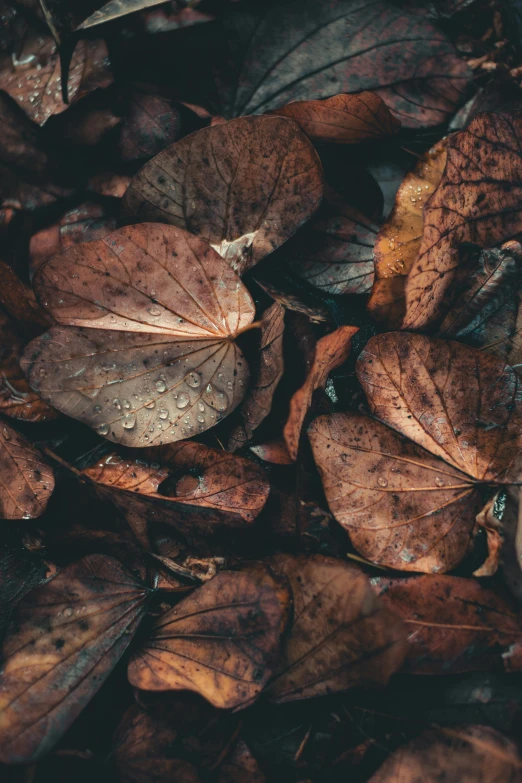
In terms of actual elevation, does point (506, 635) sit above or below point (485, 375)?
below

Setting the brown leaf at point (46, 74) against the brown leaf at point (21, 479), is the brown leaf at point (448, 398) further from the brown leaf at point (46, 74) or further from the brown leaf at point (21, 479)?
the brown leaf at point (46, 74)

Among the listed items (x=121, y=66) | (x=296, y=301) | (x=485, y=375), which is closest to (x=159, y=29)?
(x=121, y=66)

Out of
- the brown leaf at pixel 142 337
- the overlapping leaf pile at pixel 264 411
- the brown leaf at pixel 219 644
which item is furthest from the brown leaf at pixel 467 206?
the brown leaf at pixel 219 644

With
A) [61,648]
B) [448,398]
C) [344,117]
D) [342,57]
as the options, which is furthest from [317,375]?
[342,57]

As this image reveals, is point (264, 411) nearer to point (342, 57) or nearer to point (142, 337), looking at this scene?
point (142, 337)

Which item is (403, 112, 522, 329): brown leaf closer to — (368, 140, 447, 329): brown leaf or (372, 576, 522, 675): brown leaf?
(368, 140, 447, 329): brown leaf

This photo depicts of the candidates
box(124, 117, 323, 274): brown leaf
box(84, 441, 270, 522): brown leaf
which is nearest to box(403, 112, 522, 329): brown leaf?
box(124, 117, 323, 274): brown leaf

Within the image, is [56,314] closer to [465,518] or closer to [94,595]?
[94,595]
